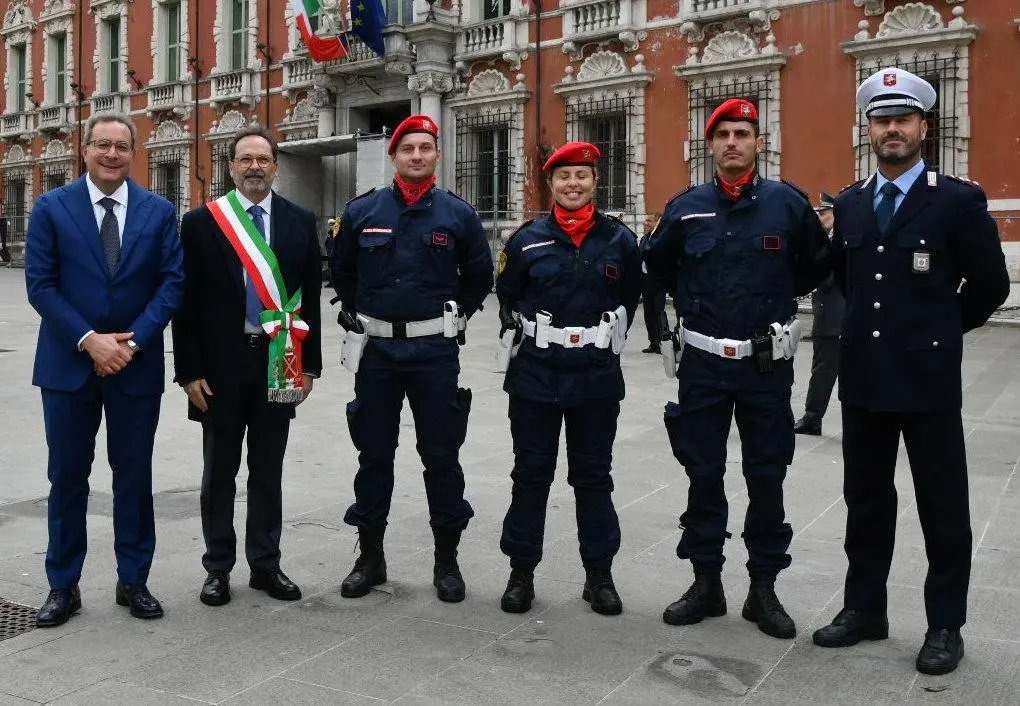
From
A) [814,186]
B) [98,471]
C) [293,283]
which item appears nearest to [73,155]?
[814,186]

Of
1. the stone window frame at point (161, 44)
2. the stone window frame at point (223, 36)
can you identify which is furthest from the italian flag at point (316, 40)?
the stone window frame at point (161, 44)

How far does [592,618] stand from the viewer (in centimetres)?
441

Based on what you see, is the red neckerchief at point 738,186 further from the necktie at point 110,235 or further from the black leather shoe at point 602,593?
the necktie at point 110,235

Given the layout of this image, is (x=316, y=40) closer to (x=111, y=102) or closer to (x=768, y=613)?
(x=111, y=102)

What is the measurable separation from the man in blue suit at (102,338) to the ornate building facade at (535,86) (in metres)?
14.3

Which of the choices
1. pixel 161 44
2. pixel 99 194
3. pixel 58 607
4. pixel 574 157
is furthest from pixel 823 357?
pixel 161 44

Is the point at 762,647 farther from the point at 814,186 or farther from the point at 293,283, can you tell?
the point at 814,186

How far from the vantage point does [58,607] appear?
4254 millimetres

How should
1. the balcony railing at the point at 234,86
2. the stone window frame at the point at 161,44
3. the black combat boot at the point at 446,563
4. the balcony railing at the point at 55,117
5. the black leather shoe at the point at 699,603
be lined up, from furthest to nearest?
the balcony railing at the point at 55,117
the stone window frame at the point at 161,44
the balcony railing at the point at 234,86
the black combat boot at the point at 446,563
the black leather shoe at the point at 699,603

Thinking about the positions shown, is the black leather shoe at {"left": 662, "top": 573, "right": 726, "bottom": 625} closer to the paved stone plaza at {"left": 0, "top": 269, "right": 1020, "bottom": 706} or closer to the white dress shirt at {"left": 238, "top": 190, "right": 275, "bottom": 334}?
the paved stone plaza at {"left": 0, "top": 269, "right": 1020, "bottom": 706}

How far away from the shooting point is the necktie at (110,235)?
439 cm

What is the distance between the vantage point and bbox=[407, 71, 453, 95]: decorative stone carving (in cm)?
2236

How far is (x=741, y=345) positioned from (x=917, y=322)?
0.64 meters

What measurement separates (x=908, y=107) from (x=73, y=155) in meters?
32.1
